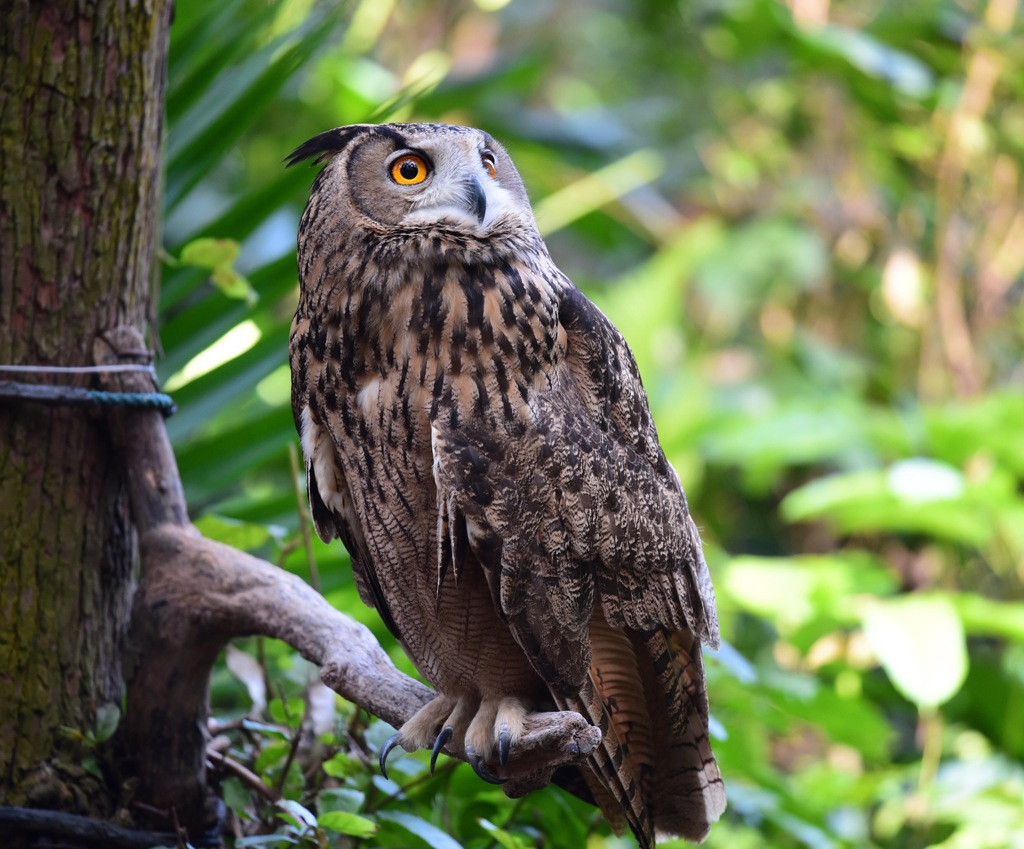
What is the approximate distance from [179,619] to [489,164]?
30.4 inches

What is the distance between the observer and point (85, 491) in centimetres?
160

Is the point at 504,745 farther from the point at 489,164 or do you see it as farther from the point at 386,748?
the point at 489,164

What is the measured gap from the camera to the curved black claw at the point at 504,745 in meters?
1.38

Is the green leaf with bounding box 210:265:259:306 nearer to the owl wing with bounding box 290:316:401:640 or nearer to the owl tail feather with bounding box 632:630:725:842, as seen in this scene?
the owl wing with bounding box 290:316:401:640

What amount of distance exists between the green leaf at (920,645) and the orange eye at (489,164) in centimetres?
166

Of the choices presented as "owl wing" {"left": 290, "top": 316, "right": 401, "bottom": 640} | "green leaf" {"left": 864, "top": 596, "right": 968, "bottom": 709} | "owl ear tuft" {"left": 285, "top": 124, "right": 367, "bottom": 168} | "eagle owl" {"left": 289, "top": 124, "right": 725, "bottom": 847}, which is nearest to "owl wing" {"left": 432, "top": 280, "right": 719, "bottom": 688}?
"eagle owl" {"left": 289, "top": 124, "right": 725, "bottom": 847}

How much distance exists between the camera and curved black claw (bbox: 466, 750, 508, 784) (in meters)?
1.43

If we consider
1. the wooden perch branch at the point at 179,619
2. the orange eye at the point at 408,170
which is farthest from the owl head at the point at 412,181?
the wooden perch branch at the point at 179,619

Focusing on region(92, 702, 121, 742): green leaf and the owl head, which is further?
region(92, 702, 121, 742): green leaf

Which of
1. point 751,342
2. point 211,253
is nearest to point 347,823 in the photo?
point 211,253

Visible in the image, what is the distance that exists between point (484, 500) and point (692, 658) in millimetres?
431

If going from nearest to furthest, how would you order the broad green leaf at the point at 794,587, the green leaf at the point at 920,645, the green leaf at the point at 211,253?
the green leaf at the point at 211,253
the green leaf at the point at 920,645
the broad green leaf at the point at 794,587

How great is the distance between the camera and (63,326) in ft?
5.22

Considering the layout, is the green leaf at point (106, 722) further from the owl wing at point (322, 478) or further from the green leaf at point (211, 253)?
the green leaf at point (211, 253)
